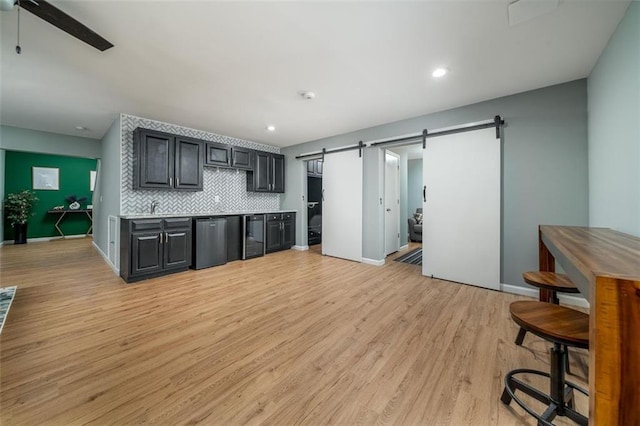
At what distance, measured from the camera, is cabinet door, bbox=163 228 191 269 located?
11.8 ft

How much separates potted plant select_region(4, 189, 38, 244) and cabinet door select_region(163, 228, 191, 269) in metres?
5.64

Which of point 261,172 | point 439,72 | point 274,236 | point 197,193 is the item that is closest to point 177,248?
point 197,193

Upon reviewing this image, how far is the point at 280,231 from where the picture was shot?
5371 mm

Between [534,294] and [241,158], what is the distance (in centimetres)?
521

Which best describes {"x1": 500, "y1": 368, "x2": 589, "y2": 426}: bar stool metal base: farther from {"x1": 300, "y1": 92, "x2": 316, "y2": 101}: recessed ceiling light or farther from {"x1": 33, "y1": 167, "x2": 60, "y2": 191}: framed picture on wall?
{"x1": 33, "y1": 167, "x2": 60, "y2": 191}: framed picture on wall

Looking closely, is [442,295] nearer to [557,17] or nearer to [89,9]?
[557,17]

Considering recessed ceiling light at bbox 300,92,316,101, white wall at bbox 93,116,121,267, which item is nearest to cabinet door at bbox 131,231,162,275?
white wall at bbox 93,116,121,267

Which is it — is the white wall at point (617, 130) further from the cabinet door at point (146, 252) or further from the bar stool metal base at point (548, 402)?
the cabinet door at point (146, 252)

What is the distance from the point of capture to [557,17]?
175cm

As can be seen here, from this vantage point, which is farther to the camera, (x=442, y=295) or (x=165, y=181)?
(x=165, y=181)

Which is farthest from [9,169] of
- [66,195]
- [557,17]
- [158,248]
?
[557,17]

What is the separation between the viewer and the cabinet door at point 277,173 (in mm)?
5625

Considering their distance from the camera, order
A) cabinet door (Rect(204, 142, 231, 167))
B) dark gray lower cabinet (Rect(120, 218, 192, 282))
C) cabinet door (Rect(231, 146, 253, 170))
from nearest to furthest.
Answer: dark gray lower cabinet (Rect(120, 218, 192, 282)) < cabinet door (Rect(204, 142, 231, 167)) < cabinet door (Rect(231, 146, 253, 170))

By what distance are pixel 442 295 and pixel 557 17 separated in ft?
8.97
